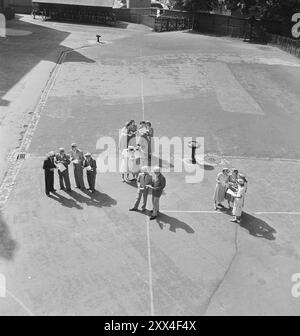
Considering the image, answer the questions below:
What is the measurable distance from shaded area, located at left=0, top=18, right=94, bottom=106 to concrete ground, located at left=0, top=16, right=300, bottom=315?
27 cm

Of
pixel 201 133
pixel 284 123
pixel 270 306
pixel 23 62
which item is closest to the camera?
Answer: pixel 270 306

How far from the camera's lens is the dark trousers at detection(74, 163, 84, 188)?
1448 cm

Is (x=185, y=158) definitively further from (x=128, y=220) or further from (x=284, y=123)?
(x=284, y=123)

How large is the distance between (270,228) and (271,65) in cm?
2353

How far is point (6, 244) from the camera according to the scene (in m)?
11.7

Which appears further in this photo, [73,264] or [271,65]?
[271,65]

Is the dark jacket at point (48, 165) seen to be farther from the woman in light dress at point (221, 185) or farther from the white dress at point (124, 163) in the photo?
the woman in light dress at point (221, 185)

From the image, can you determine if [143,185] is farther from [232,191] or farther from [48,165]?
[48,165]

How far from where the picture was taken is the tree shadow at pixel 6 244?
446 inches

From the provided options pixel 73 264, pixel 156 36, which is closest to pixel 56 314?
pixel 73 264
